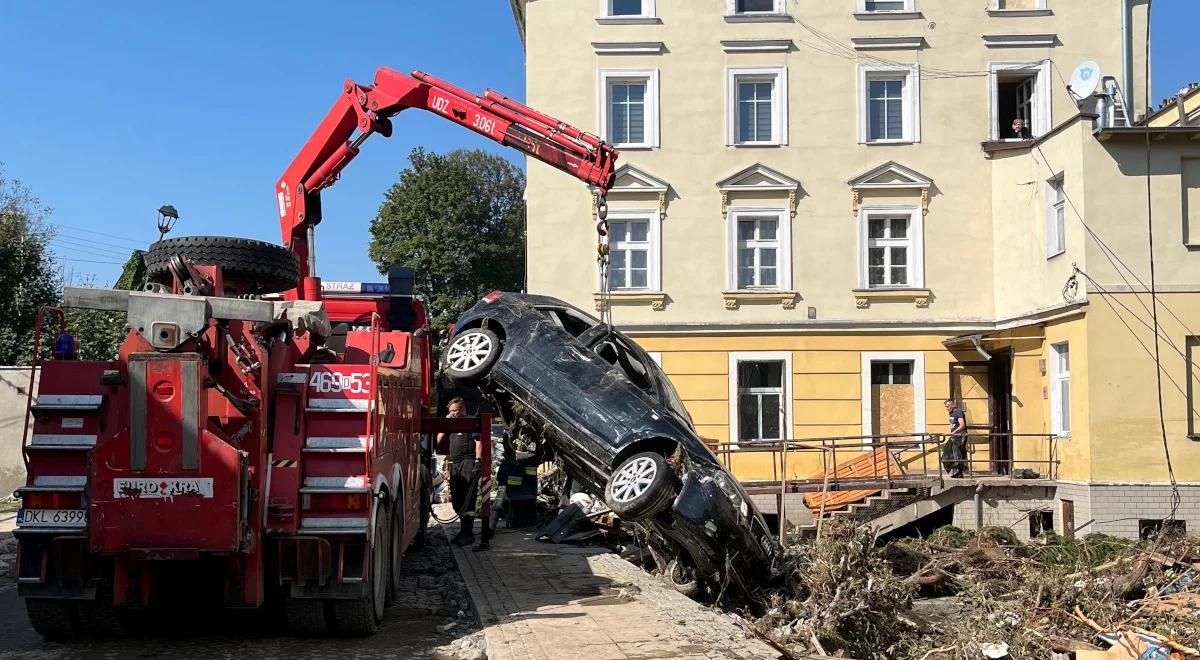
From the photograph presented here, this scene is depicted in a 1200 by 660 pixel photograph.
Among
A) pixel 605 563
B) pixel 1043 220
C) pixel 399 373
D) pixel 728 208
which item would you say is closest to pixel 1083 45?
pixel 1043 220

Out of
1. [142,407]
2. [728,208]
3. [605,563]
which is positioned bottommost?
[605,563]

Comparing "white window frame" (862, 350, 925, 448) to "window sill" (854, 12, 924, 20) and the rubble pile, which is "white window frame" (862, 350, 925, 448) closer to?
"window sill" (854, 12, 924, 20)

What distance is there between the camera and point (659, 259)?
2356cm

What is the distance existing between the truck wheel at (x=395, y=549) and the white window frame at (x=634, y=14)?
15.9m

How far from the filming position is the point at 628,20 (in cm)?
2367

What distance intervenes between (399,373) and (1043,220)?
1557 centimetres

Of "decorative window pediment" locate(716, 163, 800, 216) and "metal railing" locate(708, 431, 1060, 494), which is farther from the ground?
"decorative window pediment" locate(716, 163, 800, 216)

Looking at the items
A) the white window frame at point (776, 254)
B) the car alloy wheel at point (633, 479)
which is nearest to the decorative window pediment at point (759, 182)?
the white window frame at point (776, 254)

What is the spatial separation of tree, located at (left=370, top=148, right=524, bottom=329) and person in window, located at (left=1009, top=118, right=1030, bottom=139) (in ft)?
100

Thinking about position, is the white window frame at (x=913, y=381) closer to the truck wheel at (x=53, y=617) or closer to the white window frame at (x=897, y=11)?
the white window frame at (x=897, y=11)

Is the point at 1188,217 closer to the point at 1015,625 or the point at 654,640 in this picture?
the point at 1015,625

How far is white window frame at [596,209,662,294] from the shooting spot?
23.6 m

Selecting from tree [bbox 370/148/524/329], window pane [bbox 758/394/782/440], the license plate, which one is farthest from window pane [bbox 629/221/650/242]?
tree [bbox 370/148/524/329]

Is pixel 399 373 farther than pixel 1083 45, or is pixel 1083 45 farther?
pixel 1083 45
